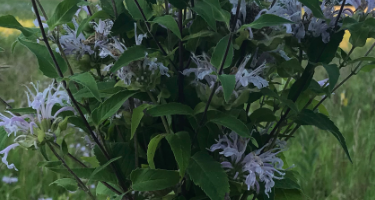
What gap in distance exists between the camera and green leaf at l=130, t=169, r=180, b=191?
326 mm

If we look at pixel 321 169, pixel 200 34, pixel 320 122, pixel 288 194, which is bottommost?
pixel 321 169

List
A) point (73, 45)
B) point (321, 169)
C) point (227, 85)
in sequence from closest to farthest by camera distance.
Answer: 1. point (227, 85)
2. point (73, 45)
3. point (321, 169)

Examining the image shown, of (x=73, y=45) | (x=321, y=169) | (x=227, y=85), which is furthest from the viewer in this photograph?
(x=321, y=169)

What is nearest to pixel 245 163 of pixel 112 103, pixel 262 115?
pixel 262 115

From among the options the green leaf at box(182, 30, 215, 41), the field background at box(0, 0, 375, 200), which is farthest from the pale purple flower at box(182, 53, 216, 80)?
the field background at box(0, 0, 375, 200)

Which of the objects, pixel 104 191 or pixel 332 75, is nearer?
pixel 332 75

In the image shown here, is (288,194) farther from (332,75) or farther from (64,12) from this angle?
(64,12)

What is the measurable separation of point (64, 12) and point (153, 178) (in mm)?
183

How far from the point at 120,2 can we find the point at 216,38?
0.34 ft

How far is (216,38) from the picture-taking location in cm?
32

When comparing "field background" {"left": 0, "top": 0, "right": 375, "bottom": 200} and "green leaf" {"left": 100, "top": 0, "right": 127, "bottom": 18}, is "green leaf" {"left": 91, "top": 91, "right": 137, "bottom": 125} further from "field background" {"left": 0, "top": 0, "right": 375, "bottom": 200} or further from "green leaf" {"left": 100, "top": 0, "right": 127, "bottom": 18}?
"field background" {"left": 0, "top": 0, "right": 375, "bottom": 200}

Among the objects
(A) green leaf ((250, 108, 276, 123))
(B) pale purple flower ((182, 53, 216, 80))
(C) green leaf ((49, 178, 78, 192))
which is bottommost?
(C) green leaf ((49, 178, 78, 192))

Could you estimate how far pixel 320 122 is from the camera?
338 millimetres

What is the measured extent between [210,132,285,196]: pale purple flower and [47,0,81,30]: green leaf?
0.19 m
